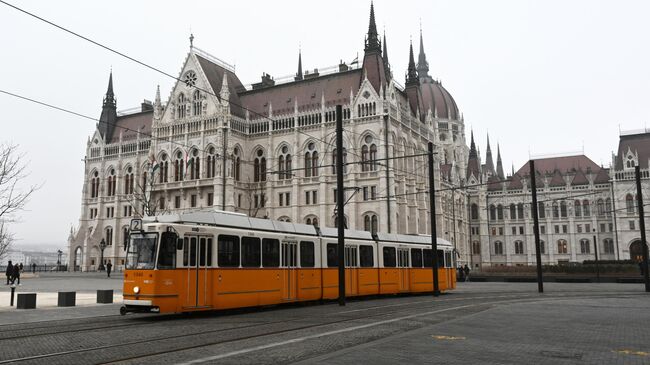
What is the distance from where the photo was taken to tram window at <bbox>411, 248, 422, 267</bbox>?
29000 mm

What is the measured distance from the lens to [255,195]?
2562 inches

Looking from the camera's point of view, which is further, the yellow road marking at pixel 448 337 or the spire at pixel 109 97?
the spire at pixel 109 97

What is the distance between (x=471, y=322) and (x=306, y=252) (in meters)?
8.45

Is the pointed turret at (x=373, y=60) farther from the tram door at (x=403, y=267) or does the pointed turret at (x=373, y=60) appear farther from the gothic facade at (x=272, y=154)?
the tram door at (x=403, y=267)

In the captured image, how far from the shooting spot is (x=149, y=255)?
1653 cm

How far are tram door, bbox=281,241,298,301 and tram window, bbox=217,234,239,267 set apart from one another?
261cm

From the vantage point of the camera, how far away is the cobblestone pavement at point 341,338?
9.59 metres

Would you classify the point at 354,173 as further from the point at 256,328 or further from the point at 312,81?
the point at 256,328

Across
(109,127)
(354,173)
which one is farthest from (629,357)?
(109,127)

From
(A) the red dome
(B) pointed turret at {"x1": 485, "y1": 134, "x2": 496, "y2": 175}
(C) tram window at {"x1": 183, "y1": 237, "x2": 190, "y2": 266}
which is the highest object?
(A) the red dome

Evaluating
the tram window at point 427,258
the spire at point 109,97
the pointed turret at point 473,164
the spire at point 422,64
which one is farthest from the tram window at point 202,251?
the spire at point 422,64

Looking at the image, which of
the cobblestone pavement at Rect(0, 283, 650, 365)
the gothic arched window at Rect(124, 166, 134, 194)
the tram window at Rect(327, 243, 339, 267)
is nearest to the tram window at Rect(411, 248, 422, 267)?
the tram window at Rect(327, 243, 339, 267)

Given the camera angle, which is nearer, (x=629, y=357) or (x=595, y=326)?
(x=629, y=357)

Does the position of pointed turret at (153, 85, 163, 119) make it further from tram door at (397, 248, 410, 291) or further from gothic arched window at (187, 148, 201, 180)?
tram door at (397, 248, 410, 291)
